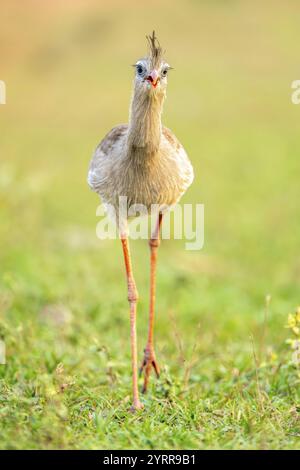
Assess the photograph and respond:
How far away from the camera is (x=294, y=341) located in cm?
414

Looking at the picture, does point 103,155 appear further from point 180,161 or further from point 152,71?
point 152,71

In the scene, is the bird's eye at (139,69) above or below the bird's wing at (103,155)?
above

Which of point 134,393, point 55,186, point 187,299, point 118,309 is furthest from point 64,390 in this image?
point 55,186

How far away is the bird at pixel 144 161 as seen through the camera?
3633mm

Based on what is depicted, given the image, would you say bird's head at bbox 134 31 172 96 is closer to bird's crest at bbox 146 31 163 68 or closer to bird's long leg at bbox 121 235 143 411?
bird's crest at bbox 146 31 163 68

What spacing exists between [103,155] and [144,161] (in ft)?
1.32

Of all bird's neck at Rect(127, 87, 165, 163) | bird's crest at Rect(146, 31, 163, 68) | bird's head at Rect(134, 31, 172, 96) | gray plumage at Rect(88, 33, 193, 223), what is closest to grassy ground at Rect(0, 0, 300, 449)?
gray plumage at Rect(88, 33, 193, 223)

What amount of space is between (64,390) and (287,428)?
1179mm

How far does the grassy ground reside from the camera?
3783 mm

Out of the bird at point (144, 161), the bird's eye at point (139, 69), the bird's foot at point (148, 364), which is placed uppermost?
the bird's eye at point (139, 69)

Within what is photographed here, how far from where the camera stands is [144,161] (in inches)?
150

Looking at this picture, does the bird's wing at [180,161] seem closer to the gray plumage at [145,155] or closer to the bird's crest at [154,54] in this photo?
the gray plumage at [145,155]

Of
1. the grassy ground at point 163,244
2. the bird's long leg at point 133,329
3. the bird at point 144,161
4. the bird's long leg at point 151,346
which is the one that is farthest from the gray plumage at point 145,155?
the grassy ground at point 163,244
